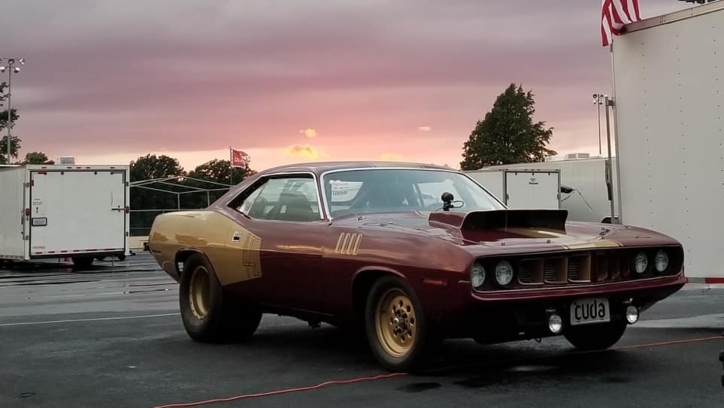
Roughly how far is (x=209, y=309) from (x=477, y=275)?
305 cm

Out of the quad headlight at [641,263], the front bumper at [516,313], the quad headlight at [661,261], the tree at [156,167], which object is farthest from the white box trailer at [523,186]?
the tree at [156,167]

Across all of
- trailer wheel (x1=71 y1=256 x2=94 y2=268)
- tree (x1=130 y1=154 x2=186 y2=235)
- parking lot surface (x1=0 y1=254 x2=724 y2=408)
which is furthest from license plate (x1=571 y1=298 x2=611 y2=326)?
tree (x1=130 y1=154 x2=186 y2=235)

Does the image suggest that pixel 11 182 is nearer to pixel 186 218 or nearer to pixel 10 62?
pixel 186 218

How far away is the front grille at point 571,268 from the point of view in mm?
5406

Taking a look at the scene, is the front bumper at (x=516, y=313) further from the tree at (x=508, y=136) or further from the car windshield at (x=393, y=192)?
the tree at (x=508, y=136)

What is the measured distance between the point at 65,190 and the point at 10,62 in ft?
94.8

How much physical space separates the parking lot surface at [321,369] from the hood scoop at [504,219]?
39.1 inches

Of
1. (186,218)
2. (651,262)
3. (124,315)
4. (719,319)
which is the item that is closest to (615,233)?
(651,262)

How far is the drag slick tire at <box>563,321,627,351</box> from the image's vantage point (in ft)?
21.4

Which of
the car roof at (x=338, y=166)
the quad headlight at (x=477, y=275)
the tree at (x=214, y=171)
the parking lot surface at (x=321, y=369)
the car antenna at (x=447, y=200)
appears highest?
the tree at (x=214, y=171)

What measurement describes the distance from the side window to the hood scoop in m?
1.11

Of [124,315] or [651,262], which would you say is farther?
[124,315]

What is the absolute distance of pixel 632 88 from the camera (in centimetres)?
839

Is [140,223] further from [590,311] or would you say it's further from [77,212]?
[590,311]
